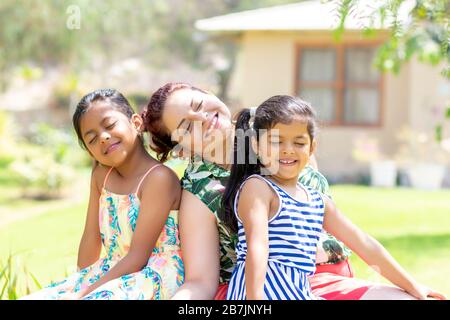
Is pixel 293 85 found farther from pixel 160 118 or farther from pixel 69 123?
Answer: pixel 160 118

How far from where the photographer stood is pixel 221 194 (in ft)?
9.55

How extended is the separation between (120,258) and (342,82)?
35.7 ft

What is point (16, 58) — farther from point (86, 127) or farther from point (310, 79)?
point (86, 127)

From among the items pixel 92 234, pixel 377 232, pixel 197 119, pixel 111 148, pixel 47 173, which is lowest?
pixel 377 232

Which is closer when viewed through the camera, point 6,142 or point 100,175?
point 100,175

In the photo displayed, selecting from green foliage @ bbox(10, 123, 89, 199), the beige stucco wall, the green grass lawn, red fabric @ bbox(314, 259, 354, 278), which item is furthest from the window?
red fabric @ bbox(314, 259, 354, 278)

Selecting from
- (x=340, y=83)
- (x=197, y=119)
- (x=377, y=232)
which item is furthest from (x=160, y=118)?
(x=340, y=83)

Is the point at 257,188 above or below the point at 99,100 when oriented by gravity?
below

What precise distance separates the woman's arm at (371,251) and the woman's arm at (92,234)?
944 mm

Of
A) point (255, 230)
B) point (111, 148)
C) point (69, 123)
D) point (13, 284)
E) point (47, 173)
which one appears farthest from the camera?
point (69, 123)

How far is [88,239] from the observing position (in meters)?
3.20

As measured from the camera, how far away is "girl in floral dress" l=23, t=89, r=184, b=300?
110 inches

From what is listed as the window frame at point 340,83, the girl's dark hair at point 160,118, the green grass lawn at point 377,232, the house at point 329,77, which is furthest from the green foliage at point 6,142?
the girl's dark hair at point 160,118

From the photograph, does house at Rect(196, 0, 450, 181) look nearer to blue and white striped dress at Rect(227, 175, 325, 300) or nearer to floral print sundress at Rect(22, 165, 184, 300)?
floral print sundress at Rect(22, 165, 184, 300)
